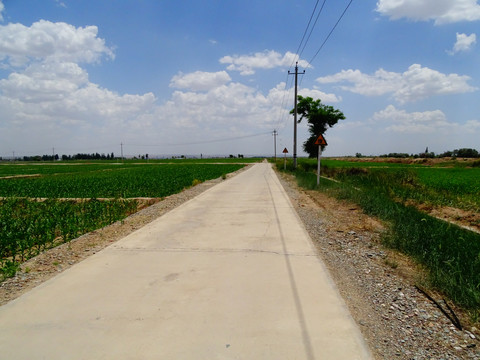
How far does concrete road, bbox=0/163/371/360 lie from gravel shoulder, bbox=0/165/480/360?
0.28m

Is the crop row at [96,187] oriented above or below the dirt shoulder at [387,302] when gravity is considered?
above

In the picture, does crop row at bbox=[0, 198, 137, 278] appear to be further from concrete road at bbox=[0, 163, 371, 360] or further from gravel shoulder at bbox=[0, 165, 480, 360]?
concrete road at bbox=[0, 163, 371, 360]

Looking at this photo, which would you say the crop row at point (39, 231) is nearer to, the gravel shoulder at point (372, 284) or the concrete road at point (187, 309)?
the gravel shoulder at point (372, 284)

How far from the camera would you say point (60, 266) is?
498cm

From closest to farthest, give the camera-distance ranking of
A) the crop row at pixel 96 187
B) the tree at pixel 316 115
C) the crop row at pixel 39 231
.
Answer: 1. the crop row at pixel 39 231
2. the crop row at pixel 96 187
3. the tree at pixel 316 115

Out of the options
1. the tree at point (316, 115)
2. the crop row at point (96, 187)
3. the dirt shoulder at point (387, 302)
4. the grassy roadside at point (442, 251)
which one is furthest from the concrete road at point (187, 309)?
the tree at point (316, 115)

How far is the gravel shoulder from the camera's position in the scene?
2.87 metres

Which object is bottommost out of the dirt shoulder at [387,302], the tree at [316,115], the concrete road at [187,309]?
the dirt shoulder at [387,302]

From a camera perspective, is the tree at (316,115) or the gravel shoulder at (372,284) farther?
the tree at (316,115)

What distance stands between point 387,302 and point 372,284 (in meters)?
0.57

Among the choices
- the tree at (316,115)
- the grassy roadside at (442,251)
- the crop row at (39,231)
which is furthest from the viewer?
the tree at (316,115)

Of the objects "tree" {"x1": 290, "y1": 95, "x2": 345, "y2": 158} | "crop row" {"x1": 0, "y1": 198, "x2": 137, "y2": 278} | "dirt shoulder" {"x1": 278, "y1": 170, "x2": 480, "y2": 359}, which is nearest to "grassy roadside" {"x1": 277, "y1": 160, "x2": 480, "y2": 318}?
"dirt shoulder" {"x1": 278, "y1": 170, "x2": 480, "y2": 359}


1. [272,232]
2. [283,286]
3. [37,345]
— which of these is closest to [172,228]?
[272,232]

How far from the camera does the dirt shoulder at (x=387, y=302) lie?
2.82 m
